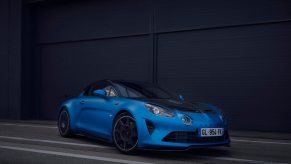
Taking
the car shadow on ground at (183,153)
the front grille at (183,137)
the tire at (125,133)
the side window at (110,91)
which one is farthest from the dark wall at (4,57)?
the front grille at (183,137)

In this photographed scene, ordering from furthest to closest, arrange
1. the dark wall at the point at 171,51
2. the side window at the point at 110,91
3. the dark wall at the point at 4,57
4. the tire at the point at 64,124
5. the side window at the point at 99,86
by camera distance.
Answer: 1. the dark wall at the point at 4,57
2. the dark wall at the point at 171,51
3. the tire at the point at 64,124
4. the side window at the point at 99,86
5. the side window at the point at 110,91

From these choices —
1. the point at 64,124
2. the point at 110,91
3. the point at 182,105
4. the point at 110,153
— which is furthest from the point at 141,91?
the point at 64,124

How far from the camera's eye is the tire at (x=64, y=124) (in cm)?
951

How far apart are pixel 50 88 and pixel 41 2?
10.7 ft

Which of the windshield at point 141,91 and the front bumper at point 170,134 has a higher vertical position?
the windshield at point 141,91

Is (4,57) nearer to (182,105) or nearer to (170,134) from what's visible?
(182,105)

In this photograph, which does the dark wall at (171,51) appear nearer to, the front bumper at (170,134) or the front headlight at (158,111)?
the front bumper at (170,134)

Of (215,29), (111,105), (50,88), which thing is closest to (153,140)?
(111,105)

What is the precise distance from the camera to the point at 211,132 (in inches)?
266

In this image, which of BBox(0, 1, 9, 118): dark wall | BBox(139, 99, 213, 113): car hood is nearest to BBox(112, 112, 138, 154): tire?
BBox(139, 99, 213, 113): car hood

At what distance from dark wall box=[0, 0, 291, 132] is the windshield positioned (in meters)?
4.63

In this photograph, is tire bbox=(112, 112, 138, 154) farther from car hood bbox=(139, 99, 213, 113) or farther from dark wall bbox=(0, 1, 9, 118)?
dark wall bbox=(0, 1, 9, 118)

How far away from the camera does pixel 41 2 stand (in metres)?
17.4

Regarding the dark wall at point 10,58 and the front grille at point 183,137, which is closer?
the front grille at point 183,137
